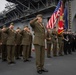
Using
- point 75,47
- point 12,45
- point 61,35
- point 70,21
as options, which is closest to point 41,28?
point 12,45

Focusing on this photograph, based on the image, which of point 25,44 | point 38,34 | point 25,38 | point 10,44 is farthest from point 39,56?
point 25,38

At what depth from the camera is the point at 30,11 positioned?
968 inches

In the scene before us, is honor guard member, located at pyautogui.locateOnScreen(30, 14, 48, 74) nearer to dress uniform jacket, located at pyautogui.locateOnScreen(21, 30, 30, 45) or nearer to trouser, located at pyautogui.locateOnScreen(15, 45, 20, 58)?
dress uniform jacket, located at pyautogui.locateOnScreen(21, 30, 30, 45)

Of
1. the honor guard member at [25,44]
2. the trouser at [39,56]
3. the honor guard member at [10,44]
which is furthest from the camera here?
the honor guard member at [25,44]

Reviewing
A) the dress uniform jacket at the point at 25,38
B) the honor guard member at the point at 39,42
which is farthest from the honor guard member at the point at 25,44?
the honor guard member at the point at 39,42

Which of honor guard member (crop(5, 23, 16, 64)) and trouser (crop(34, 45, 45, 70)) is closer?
trouser (crop(34, 45, 45, 70))

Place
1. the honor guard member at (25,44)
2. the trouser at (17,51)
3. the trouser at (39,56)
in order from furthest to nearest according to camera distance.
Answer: the trouser at (17,51) < the honor guard member at (25,44) < the trouser at (39,56)

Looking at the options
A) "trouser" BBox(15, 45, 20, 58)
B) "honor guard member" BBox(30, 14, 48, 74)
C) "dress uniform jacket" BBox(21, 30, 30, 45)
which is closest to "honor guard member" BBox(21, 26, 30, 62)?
"dress uniform jacket" BBox(21, 30, 30, 45)

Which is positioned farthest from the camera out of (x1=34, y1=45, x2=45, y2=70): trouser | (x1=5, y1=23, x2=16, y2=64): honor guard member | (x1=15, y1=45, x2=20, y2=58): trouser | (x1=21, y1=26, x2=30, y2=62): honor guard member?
(x1=15, y1=45, x2=20, y2=58): trouser

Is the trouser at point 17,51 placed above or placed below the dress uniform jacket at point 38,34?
below

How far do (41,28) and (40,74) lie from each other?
1.41 metres

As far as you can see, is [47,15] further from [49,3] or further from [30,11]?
[30,11]

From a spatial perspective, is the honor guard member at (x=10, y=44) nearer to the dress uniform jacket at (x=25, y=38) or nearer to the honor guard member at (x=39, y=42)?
the dress uniform jacket at (x=25, y=38)

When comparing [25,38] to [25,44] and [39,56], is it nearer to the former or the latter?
[25,44]
